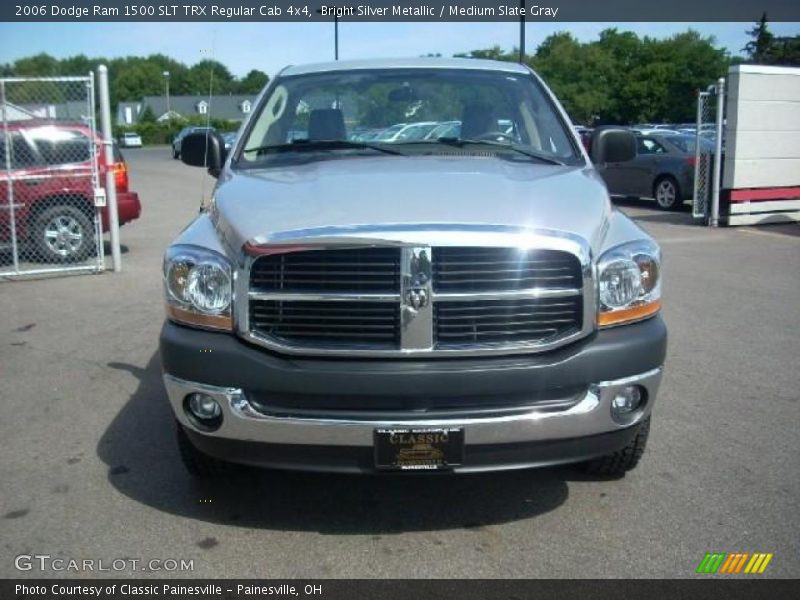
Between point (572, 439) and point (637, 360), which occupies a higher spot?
point (637, 360)

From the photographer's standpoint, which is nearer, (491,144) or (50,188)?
(491,144)

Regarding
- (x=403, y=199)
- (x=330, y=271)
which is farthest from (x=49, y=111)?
(x=330, y=271)

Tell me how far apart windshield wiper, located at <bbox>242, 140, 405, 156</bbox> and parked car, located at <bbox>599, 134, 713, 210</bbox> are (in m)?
12.7

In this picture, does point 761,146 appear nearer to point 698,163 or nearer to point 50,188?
point 698,163

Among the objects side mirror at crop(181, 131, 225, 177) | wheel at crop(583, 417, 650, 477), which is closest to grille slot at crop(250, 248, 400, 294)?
wheel at crop(583, 417, 650, 477)

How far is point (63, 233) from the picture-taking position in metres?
10.9

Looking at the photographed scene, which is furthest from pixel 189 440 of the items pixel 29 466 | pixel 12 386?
pixel 12 386

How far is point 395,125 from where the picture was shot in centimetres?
493

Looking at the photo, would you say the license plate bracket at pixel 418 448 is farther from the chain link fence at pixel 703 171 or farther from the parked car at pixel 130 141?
the parked car at pixel 130 141

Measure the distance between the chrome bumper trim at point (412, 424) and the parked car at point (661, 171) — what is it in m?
13.8

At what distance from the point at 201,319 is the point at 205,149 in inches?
76.0
